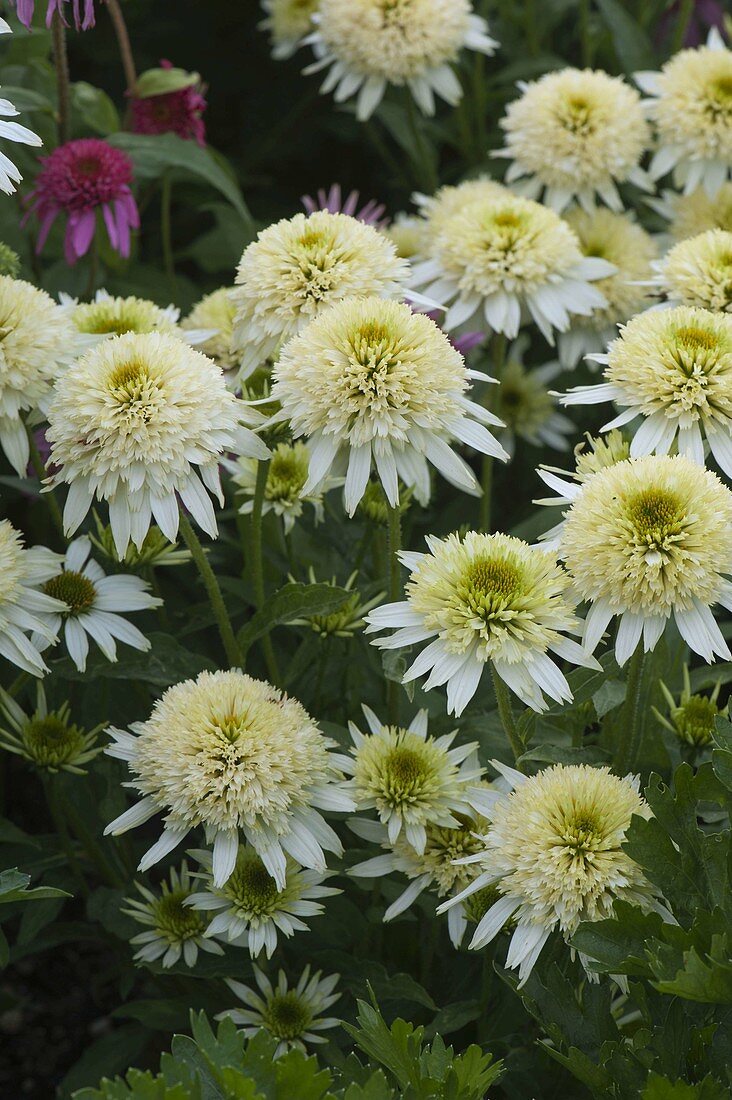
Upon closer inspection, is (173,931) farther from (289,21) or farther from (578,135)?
(289,21)

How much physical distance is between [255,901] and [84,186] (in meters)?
1.06

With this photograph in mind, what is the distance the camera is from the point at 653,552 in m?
1.12

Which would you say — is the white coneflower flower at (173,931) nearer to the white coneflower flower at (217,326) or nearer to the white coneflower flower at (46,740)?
the white coneflower flower at (46,740)

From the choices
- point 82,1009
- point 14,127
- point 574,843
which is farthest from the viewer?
point 82,1009

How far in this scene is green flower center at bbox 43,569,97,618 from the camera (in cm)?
143

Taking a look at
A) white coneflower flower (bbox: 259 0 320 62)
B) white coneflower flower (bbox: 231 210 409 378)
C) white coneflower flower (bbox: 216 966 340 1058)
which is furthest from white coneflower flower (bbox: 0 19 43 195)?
white coneflower flower (bbox: 259 0 320 62)

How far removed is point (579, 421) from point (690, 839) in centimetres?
145

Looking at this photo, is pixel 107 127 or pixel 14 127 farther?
pixel 107 127

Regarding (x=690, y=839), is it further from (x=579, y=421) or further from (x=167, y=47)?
(x=167, y=47)

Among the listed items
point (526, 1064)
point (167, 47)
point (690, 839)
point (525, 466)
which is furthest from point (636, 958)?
point (167, 47)

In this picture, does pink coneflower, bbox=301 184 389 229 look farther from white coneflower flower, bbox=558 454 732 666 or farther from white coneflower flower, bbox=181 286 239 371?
white coneflower flower, bbox=558 454 732 666

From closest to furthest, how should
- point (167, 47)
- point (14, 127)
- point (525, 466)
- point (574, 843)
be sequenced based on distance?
1. point (574, 843)
2. point (14, 127)
3. point (525, 466)
4. point (167, 47)

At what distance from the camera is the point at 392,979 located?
136cm

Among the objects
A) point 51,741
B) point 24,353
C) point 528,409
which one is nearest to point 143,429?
point 24,353
